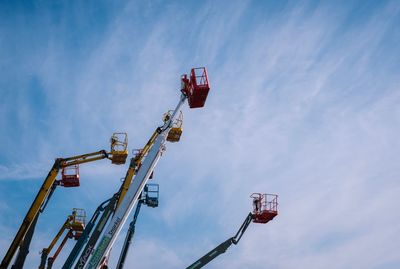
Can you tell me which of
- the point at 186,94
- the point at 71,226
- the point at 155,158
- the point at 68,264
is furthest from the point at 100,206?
the point at 71,226

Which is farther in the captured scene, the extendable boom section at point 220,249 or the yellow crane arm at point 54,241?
the yellow crane arm at point 54,241

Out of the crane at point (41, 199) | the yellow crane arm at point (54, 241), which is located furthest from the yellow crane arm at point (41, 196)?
the yellow crane arm at point (54, 241)

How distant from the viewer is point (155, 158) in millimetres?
16172

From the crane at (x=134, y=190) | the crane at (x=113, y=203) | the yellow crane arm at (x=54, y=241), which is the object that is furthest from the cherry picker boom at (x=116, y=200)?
the yellow crane arm at (x=54, y=241)

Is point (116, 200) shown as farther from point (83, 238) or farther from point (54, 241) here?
point (54, 241)

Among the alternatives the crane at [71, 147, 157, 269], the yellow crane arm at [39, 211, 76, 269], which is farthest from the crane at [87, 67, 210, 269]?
the yellow crane arm at [39, 211, 76, 269]

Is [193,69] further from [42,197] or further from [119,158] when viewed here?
[42,197]

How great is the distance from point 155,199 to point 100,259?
781 cm

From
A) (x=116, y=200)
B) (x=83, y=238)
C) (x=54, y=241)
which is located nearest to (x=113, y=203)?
(x=116, y=200)

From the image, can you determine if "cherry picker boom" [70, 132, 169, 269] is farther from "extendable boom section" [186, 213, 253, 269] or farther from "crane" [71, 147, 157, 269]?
"extendable boom section" [186, 213, 253, 269]

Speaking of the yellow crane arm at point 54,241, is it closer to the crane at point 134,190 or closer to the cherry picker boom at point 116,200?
the cherry picker boom at point 116,200

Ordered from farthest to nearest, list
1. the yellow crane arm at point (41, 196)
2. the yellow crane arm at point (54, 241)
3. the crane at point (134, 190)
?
the yellow crane arm at point (54, 241), the yellow crane arm at point (41, 196), the crane at point (134, 190)

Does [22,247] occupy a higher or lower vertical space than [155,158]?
lower

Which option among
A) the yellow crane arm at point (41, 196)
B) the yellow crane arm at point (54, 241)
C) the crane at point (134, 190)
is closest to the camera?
the crane at point (134, 190)
